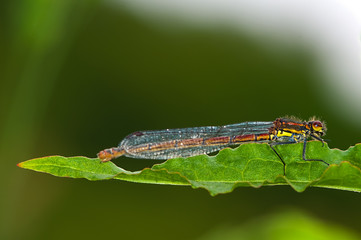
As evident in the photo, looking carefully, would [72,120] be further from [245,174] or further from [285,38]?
[245,174]

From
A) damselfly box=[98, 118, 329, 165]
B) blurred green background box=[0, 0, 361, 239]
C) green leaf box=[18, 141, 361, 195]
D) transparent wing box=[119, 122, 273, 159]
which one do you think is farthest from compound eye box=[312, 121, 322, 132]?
blurred green background box=[0, 0, 361, 239]

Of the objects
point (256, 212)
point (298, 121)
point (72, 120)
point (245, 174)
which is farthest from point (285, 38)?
point (245, 174)

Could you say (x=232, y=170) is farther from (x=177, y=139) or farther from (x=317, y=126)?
(x=317, y=126)

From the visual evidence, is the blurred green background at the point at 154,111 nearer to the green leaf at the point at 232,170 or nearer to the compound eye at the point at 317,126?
the compound eye at the point at 317,126

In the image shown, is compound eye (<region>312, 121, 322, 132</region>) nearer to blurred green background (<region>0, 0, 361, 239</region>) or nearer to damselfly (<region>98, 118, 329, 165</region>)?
damselfly (<region>98, 118, 329, 165</region>)

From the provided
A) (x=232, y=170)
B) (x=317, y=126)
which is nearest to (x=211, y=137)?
(x=317, y=126)
